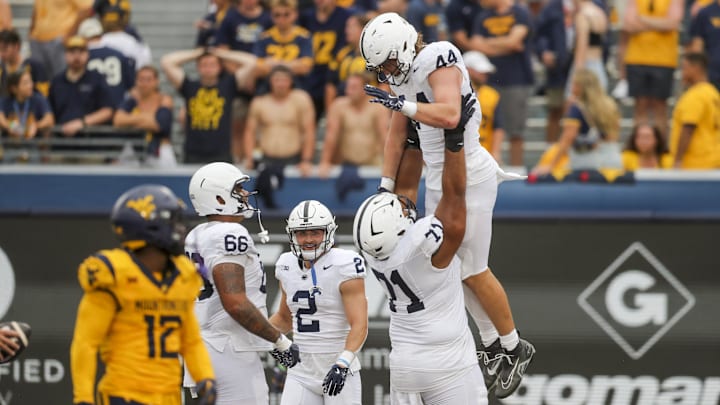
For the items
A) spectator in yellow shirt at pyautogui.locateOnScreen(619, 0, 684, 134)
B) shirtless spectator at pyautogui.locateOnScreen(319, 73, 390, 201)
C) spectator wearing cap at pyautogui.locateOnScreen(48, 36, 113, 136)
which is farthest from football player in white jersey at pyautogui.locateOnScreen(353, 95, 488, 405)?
spectator in yellow shirt at pyautogui.locateOnScreen(619, 0, 684, 134)

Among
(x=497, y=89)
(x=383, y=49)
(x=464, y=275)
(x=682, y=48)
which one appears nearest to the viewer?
(x=383, y=49)

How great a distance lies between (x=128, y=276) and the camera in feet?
20.9

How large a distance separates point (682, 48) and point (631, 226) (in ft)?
14.5

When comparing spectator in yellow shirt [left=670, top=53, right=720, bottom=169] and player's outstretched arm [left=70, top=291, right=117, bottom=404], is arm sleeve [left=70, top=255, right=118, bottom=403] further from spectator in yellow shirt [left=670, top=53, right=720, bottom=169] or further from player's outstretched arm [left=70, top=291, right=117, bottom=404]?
spectator in yellow shirt [left=670, top=53, right=720, bottom=169]

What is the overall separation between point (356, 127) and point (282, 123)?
27.4 inches

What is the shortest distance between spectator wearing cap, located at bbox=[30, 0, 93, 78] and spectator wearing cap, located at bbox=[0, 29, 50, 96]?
0.31 meters

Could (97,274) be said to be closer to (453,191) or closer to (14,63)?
(453,191)

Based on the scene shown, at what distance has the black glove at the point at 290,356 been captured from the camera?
795cm

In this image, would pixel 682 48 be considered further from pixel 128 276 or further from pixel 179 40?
pixel 128 276

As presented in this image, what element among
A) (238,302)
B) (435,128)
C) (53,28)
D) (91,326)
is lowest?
(238,302)

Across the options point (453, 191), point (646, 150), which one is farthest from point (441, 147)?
point (646, 150)

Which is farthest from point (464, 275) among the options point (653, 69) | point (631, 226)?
point (653, 69)

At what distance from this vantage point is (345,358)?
7.92m

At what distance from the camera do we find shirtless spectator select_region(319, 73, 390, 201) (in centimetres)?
1206
